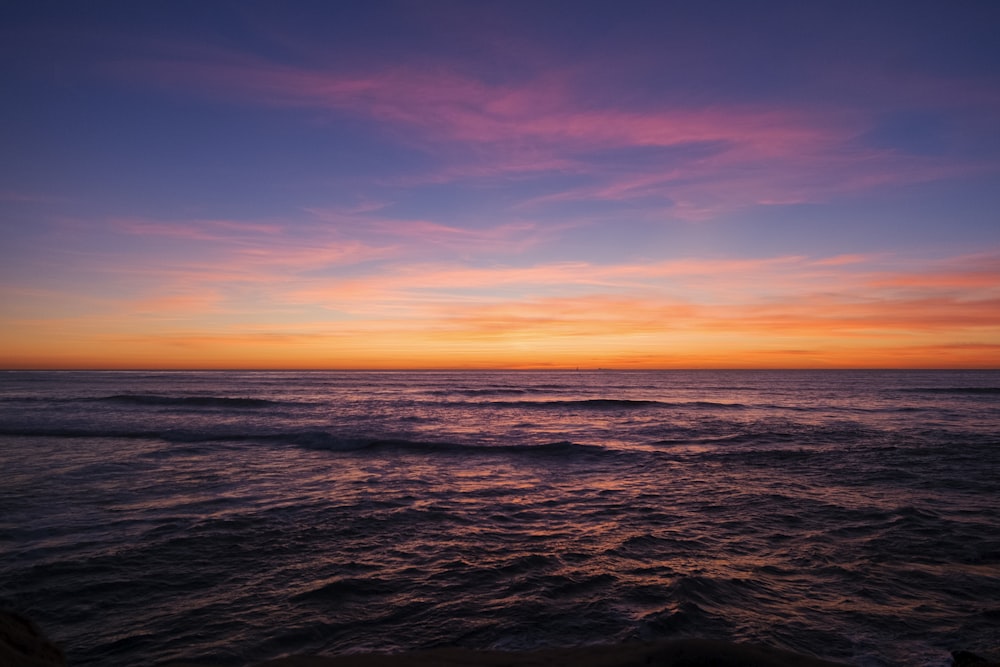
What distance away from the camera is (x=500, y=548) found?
8.70 metres

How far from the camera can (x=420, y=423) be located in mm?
29562

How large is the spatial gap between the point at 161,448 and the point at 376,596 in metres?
17.9

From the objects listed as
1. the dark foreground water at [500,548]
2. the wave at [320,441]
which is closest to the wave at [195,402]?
the wave at [320,441]

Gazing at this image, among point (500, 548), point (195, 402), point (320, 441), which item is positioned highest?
point (500, 548)

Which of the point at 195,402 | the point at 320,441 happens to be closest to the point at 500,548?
the point at 320,441

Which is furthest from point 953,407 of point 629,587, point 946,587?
point 629,587

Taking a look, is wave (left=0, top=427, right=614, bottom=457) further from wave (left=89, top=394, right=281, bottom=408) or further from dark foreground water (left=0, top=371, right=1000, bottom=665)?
wave (left=89, top=394, right=281, bottom=408)

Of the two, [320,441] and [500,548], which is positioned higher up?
[500,548]

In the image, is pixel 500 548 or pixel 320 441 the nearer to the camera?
pixel 500 548

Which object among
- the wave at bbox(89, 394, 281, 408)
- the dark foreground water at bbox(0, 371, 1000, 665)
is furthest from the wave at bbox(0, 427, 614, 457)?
the wave at bbox(89, 394, 281, 408)

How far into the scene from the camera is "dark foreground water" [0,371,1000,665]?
5.92 meters

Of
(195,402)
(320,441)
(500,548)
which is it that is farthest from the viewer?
(195,402)

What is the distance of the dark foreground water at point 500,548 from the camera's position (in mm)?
5918

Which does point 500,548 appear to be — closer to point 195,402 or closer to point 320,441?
point 320,441
